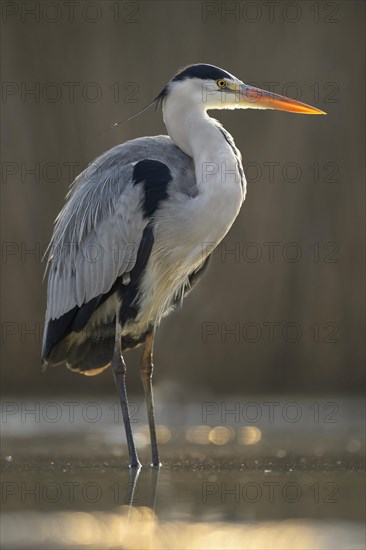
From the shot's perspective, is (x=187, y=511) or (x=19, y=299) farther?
(x=19, y=299)

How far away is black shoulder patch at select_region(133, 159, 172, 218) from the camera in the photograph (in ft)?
21.2

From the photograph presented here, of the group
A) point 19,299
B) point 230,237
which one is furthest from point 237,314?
point 19,299

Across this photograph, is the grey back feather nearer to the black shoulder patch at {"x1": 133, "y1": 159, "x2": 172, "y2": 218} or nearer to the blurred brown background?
the black shoulder patch at {"x1": 133, "y1": 159, "x2": 172, "y2": 218}

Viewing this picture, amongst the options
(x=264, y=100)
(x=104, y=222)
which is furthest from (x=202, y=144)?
(x=104, y=222)

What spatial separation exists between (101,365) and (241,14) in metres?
4.11

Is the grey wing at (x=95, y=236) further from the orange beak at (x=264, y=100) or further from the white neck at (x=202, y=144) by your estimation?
the orange beak at (x=264, y=100)

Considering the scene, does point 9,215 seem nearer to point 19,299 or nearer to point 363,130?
point 19,299

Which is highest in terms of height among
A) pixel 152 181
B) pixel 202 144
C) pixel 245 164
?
pixel 202 144

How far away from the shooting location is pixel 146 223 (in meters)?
6.53

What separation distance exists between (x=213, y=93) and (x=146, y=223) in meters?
0.79

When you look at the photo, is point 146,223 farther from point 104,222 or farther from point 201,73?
point 201,73

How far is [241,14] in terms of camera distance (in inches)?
392

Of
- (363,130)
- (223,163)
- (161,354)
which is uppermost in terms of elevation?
(223,163)

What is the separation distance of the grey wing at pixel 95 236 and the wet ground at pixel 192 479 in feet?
3.00
